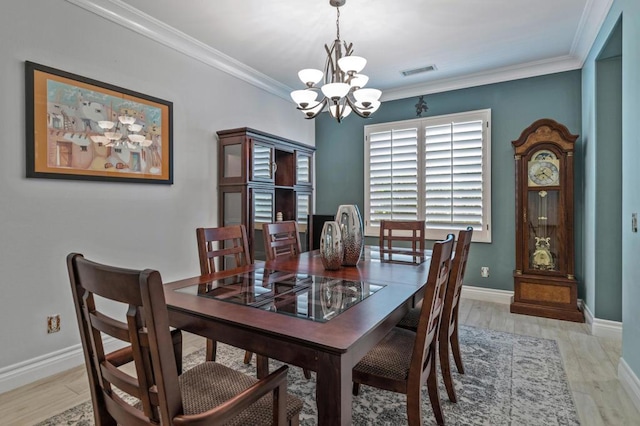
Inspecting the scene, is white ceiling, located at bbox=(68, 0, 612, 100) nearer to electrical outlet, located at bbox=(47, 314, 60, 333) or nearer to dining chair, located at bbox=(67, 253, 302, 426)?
electrical outlet, located at bbox=(47, 314, 60, 333)

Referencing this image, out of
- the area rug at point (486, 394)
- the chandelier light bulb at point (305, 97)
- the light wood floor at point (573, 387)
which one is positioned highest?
the chandelier light bulb at point (305, 97)

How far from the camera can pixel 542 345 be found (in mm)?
2875

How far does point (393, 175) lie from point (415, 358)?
3.47 m

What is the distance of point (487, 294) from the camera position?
164 inches

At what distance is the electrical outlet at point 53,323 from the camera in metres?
2.41

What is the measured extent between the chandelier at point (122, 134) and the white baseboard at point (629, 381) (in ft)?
12.6

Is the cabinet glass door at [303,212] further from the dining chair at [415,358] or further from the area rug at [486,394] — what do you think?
the dining chair at [415,358]

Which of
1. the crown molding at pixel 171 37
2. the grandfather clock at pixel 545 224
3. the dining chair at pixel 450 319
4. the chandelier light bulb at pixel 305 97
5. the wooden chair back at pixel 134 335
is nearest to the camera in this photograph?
the wooden chair back at pixel 134 335

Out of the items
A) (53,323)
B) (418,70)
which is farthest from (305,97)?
(53,323)

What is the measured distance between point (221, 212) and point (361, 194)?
2143mm

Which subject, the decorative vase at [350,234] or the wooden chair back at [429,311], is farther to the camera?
the decorative vase at [350,234]

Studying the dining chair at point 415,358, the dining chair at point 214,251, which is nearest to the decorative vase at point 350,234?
the dining chair at point 415,358

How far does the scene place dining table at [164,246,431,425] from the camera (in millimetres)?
1064

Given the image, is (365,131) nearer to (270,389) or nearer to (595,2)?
(595,2)
